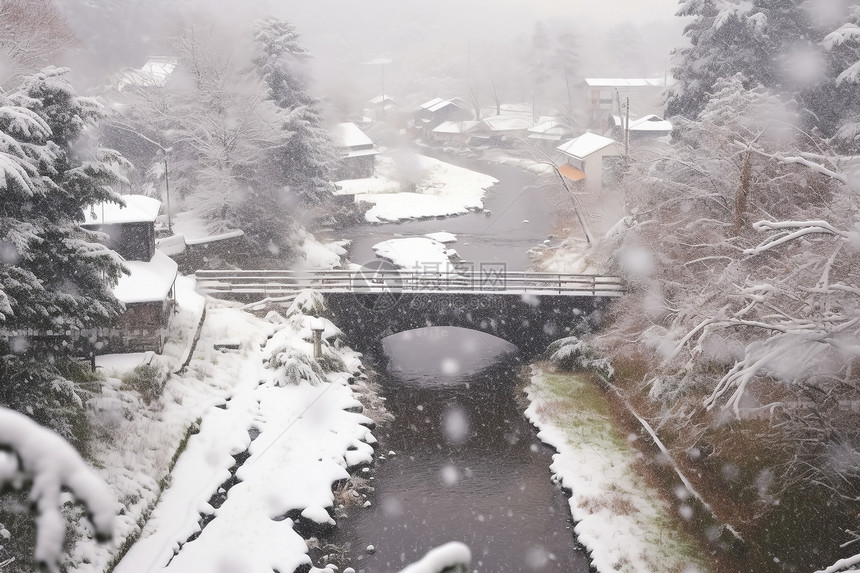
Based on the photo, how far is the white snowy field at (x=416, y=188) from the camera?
4931 cm

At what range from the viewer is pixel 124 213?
21.4m

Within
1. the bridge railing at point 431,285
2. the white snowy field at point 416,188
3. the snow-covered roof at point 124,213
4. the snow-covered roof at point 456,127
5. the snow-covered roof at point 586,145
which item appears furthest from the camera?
the snow-covered roof at point 456,127

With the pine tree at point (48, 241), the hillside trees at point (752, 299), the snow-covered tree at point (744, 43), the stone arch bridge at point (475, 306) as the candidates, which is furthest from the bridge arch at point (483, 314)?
the pine tree at point (48, 241)

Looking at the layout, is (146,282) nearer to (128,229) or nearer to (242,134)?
(128,229)

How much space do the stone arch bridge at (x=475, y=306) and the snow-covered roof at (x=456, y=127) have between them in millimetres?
59724

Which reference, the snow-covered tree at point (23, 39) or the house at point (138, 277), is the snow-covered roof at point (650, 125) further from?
the house at point (138, 277)

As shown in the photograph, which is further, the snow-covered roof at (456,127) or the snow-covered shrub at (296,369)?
the snow-covered roof at (456,127)

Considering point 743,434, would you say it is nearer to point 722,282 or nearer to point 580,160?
point 722,282

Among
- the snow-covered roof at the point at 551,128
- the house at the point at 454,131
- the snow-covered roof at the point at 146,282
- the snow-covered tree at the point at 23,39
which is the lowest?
the house at the point at 454,131

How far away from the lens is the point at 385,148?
77.2 metres

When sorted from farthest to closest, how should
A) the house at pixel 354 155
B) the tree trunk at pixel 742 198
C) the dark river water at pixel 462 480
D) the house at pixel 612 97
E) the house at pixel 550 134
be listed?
the house at pixel 612 97, the house at pixel 550 134, the house at pixel 354 155, the tree trunk at pixel 742 198, the dark river water at pixel 462 480

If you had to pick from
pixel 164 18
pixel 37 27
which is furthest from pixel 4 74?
pixel 164 18

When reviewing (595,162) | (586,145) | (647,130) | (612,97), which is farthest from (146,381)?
(612,97)

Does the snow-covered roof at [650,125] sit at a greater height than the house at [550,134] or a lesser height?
greater
